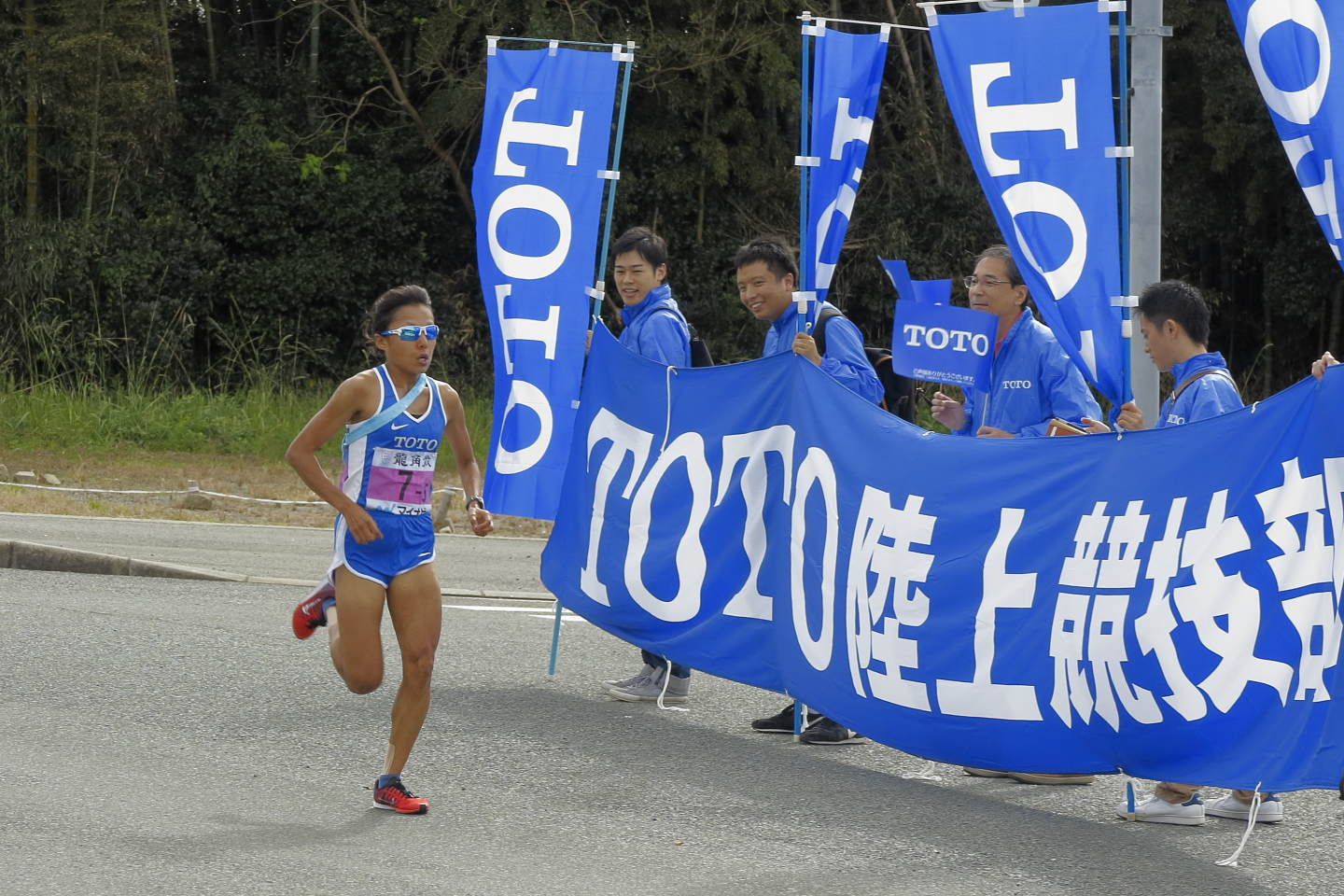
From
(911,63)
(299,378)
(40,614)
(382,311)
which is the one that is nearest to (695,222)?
(911,63)

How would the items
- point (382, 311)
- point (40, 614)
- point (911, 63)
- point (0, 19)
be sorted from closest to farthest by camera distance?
point (382, 311)
point (40, 614)
point (0, 19)
point (911, 63)

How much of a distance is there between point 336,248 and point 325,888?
979 inches

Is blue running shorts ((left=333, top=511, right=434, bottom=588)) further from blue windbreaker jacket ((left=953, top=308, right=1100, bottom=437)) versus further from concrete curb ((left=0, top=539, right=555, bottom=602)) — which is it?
concrete curb ((left=0, top=539, right=555, bottom=602))

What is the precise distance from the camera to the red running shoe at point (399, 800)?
5.69m

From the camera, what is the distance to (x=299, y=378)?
89.0ft

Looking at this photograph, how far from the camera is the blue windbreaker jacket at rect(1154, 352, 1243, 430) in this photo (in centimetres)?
571

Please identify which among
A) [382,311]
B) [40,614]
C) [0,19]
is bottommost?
[40,614]

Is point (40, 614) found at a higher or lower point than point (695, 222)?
lower

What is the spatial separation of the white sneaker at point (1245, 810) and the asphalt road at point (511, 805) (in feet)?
0.16

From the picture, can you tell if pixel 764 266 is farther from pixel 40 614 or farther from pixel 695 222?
pixel 695 222

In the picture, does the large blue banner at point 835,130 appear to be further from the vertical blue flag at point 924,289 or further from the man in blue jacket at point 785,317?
the vertical blue flag at point 924,289

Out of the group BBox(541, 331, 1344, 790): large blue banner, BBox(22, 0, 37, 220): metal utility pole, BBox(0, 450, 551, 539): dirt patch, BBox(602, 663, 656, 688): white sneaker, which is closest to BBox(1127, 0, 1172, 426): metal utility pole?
BBox(541, 331, 1344, 790): large blue banner

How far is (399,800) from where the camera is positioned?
569 cm

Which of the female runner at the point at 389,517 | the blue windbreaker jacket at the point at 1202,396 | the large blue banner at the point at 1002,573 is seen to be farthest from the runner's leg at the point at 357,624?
the blue windbreaker jacket at the point at 1202,396
